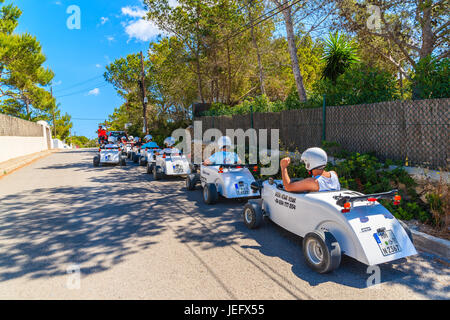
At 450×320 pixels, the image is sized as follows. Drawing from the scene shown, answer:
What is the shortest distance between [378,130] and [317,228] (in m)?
4.76

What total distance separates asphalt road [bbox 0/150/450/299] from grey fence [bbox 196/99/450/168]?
3.08m

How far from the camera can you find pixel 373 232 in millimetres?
3379

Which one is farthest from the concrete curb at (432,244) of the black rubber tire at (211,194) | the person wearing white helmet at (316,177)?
the black rubber tire at (211,194)

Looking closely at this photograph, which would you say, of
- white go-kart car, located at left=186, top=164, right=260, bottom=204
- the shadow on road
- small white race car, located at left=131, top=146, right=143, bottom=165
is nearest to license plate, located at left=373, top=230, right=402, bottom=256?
the shadow on road

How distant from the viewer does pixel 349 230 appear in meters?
3.38

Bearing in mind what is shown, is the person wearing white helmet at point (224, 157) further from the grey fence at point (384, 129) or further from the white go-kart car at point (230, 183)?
the grey fence at point (384, 129)

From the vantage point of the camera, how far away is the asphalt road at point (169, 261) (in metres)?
3.19

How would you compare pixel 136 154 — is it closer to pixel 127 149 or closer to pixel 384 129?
pixel 127 149

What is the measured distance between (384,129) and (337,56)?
462 cm

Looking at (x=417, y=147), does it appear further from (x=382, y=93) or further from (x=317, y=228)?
(x=317, y=228)

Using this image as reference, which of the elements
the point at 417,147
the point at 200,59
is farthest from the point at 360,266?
the point at 200,59

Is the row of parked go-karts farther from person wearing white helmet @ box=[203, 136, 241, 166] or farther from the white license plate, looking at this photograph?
the white license plate

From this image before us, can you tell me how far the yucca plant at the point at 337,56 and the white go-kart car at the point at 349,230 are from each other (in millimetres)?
7844
